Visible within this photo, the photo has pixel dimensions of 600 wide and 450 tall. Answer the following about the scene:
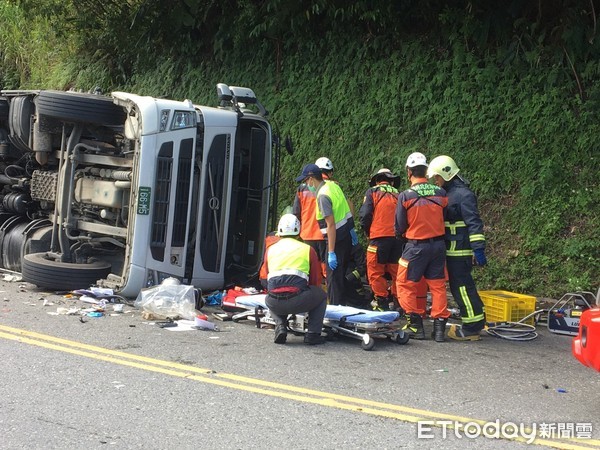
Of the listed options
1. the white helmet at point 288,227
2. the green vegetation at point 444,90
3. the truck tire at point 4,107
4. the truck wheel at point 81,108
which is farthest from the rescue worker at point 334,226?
the truck tire at point 4,107

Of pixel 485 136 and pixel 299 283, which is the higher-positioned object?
pixel 485 136

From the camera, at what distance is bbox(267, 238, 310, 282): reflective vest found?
27.0 feet

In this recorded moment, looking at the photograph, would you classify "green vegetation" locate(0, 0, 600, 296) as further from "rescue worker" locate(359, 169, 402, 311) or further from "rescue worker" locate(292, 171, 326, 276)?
"rescue worker" locate(292, 171, 326, 276)

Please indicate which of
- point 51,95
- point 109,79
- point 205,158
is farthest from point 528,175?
point 109,79

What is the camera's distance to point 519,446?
18.0ft

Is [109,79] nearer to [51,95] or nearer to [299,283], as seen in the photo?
[51,95]

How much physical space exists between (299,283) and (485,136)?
438cm

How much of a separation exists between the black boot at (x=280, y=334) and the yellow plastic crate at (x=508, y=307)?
8.45 ft

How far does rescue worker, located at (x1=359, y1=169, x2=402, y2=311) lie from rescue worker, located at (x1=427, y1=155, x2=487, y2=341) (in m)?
1.26

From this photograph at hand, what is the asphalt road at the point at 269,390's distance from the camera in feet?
18.2

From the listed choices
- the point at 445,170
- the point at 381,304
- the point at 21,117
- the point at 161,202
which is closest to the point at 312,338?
the point at 381,304

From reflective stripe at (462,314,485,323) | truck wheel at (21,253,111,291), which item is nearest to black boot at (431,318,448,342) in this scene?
reflective stripe at (462,314,485,323)

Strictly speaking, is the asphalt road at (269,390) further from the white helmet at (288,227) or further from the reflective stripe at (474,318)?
the white helmet at (288,227)

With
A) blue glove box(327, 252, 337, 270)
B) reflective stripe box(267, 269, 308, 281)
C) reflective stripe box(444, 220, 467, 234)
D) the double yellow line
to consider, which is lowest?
the double yellow line
